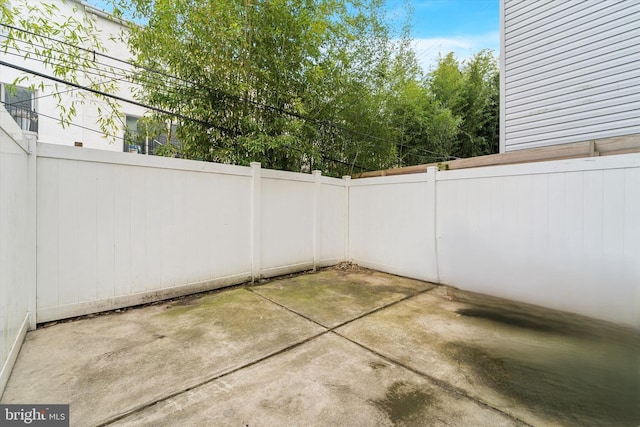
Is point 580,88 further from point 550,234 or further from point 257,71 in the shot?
point 257,71

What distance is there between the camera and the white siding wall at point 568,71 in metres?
3.10

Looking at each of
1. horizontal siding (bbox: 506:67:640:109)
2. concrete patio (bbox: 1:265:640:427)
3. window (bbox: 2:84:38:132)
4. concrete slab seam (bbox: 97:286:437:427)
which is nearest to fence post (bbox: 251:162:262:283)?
concrete slab seam (bbox: 97:286:437:427)

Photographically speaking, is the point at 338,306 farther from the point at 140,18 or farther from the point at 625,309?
the point at 140,18

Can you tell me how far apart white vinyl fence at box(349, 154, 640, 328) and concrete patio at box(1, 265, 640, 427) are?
0.33 meters

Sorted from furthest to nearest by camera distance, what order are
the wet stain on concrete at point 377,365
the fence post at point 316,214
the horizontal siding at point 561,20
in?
the fence post at point 316,214, the horizontal siding at point 561,20, the wet stain on concrete at point 377,365

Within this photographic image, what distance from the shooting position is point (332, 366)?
1.91 metres

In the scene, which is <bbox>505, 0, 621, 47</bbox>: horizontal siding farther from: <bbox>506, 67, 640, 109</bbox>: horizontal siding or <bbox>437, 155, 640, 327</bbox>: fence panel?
<bbox>437, 155, 640, 327</bbox>: fence panel

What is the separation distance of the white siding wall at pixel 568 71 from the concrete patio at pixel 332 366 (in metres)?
2.36

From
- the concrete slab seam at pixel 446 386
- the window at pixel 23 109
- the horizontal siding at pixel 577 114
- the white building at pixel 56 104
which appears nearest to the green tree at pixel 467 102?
the horizontal siding at pixel 577 114

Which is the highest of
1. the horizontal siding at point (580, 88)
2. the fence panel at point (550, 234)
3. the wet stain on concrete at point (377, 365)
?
the horizontal siding at point (580, 88)

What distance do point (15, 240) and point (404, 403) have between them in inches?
111

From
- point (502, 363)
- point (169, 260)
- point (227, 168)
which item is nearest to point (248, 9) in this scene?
point (227, 168)

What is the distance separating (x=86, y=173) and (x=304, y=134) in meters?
2.90

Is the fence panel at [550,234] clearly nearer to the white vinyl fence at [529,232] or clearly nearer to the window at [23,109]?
the white vinyl fence at [529,232]
